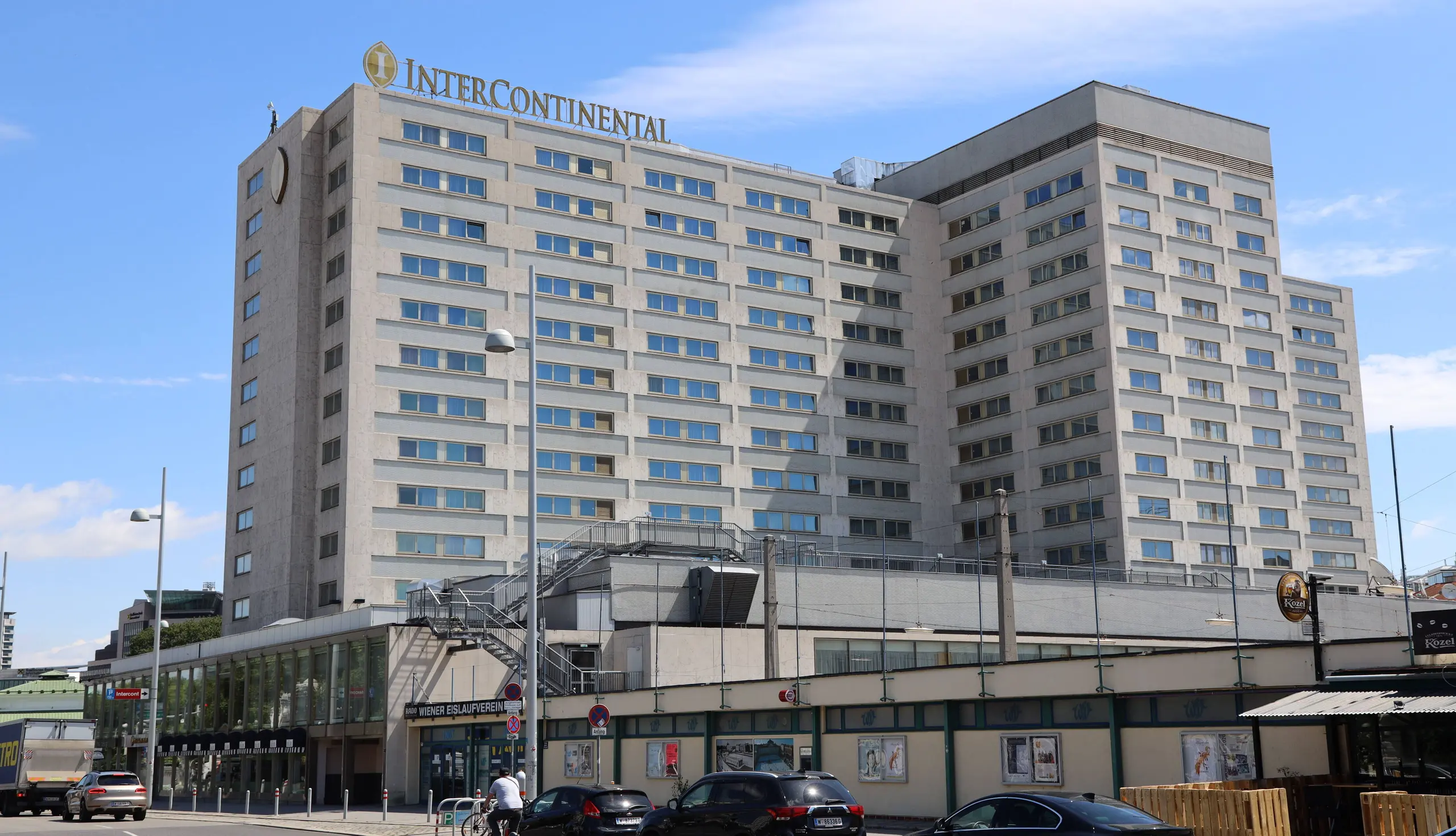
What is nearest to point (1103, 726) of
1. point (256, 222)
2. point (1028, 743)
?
point (1028, 743)

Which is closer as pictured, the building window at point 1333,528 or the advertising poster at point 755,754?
the advertising poster at point 755,754

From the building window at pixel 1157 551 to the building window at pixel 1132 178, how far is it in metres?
22.8

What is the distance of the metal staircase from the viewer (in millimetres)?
54188

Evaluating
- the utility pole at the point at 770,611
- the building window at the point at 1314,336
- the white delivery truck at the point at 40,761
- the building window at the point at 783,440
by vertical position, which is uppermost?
the building window at the point at 1314,336

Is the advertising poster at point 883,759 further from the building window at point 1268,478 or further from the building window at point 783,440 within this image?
the building window at point 1268,478

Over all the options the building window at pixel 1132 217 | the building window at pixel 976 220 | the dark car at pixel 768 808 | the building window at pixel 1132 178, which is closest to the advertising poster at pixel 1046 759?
the dark car at pixel 768 808

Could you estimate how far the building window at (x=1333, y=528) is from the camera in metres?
102

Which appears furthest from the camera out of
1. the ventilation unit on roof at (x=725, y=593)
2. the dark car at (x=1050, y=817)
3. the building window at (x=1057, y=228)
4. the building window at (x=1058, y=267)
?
the building window at (x=1057, y=228)

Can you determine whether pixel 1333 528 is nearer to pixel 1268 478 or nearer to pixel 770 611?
pixel 1268 478

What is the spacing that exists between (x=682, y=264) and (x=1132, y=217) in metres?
29.2

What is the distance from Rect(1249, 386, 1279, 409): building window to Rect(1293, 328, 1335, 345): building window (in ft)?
89.4

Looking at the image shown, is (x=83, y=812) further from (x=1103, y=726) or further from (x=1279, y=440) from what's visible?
(x=1279, y=440)

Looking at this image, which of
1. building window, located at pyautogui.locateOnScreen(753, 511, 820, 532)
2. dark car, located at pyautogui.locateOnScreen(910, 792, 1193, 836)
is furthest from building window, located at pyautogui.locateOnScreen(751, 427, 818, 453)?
dark car, located at pyautogui.locateOnScreen(910, 792, 1193, 836)

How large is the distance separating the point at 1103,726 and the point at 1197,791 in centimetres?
849
